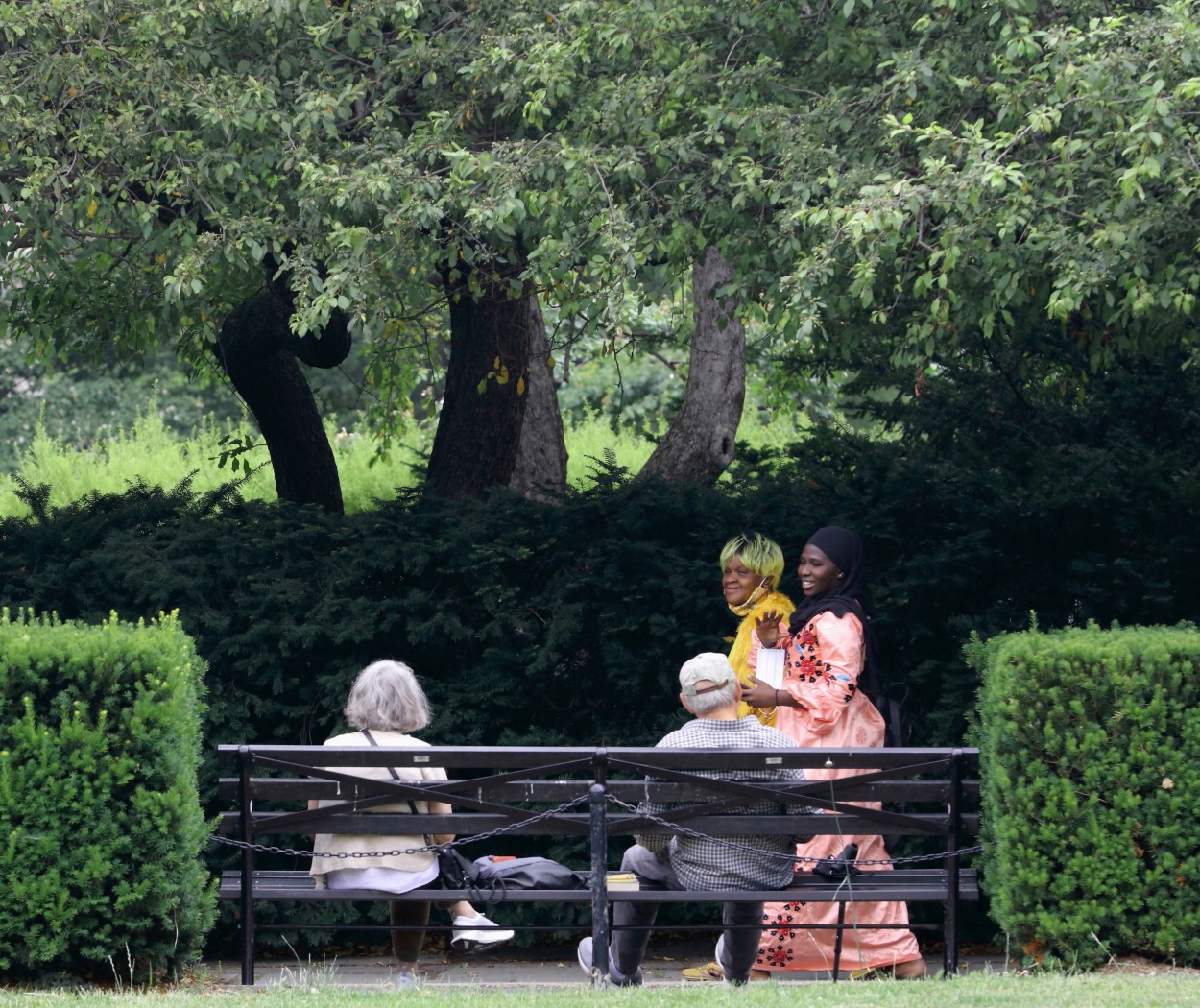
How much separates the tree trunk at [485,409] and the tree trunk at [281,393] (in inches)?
33.8

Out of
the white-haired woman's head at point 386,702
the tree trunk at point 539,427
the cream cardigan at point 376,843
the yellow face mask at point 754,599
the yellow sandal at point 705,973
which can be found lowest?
the yellow sandal at point 705,973

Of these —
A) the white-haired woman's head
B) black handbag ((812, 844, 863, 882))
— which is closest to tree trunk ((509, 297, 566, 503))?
the white-haired woman's head

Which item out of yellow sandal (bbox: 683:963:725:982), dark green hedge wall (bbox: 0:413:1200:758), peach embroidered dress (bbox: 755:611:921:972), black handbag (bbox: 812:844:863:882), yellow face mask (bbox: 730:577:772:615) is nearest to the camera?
black handbag (bbox: 812:844:863:882)

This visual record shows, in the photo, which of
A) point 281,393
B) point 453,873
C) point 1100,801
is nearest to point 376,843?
point 453,873

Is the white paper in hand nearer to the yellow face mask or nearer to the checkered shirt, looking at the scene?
the yellow face mask

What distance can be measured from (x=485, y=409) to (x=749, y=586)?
13.3ft

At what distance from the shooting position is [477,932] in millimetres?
6160

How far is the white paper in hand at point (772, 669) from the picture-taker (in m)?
7.12

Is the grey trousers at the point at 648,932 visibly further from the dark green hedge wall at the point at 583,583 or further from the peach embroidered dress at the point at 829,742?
the dark green hedge wall at the point at 583,583

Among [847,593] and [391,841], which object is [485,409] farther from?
[391,841]

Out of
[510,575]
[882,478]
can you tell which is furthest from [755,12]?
[510,575]

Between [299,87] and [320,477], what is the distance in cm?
343

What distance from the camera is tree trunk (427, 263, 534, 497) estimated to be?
429 inches

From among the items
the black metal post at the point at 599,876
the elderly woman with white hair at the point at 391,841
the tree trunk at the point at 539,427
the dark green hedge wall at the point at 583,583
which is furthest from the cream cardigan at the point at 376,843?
the tree trunk at the point at 539,427
